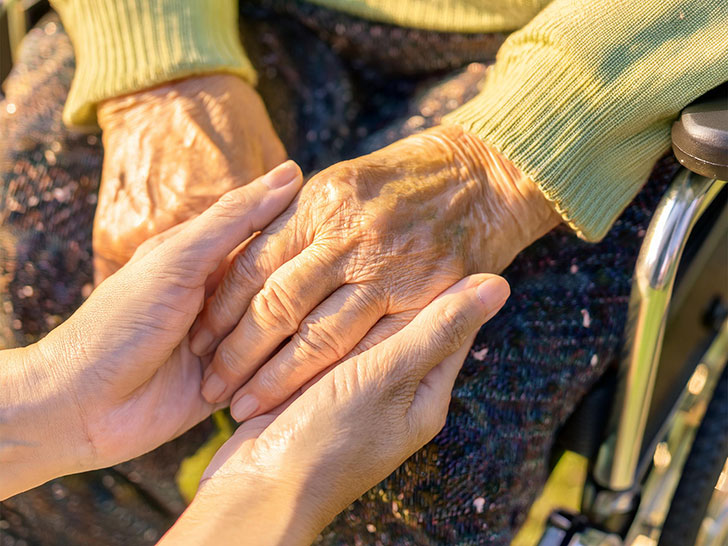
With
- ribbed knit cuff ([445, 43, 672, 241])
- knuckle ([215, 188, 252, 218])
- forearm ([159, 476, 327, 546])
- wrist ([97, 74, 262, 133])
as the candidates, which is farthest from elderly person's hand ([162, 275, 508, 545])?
wrist ([97, 74, 262, 133])

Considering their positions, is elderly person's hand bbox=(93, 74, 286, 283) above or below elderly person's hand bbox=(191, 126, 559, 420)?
above

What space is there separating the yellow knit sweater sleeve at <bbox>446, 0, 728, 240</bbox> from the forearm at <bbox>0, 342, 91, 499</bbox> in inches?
25.5

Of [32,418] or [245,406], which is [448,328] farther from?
[32,418]

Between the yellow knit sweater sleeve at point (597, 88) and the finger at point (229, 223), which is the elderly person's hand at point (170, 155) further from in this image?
the yellow knit sweater sleeve at point (597, 88)

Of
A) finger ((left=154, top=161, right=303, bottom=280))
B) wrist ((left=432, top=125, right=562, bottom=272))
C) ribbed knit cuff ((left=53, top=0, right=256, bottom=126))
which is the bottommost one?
wrist ((left=432, top=125, right=562, bottom=272))

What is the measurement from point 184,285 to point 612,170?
1.96 ft

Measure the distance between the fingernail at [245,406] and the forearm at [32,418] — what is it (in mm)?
207

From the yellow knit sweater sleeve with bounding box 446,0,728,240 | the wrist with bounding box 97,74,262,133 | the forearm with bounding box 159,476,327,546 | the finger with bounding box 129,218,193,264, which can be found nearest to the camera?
the forearm with bounding box 159,476,327,546

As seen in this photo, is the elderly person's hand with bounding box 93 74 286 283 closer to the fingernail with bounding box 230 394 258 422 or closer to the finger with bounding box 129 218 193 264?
the finger with bounding box 129 218 193 264

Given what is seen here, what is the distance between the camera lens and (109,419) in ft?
2.92

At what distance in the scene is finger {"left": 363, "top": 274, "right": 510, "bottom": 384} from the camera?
2.69ft

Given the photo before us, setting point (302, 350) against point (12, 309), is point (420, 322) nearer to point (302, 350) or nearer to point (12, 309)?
point (302, 350)

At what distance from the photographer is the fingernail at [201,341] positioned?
95 centimetres

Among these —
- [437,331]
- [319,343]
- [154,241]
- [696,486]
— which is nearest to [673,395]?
[696,486]
